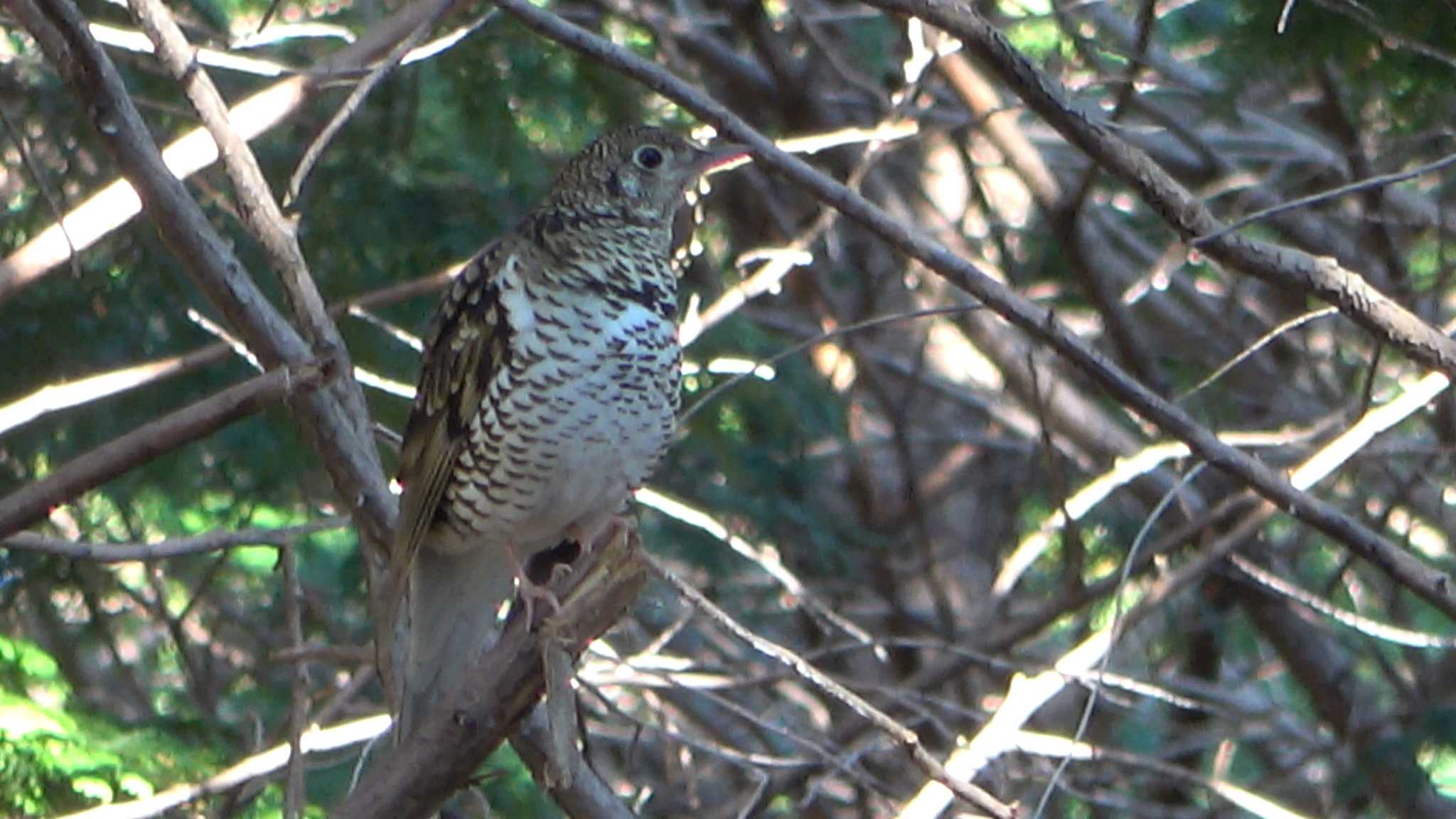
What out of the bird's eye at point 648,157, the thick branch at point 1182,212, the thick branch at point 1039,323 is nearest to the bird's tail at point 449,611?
the bird's eye at point 648,157

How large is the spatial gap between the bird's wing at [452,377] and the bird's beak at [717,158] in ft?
1.52

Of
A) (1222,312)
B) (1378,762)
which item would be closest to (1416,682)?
(1378,762)

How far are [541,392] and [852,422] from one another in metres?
3.44

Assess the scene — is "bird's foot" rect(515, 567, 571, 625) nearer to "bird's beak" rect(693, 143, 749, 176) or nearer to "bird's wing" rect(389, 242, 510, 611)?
"bird's wing" rect(389, 242, 510, 611)

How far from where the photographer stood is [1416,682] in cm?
581

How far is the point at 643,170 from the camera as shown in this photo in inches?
167

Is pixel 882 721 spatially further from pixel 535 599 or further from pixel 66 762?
pixel 66 762

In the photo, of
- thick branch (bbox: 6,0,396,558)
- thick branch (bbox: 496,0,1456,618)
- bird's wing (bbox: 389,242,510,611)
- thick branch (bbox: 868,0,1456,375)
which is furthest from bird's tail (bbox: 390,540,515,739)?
thick branch (bbox: 868,0,1456,375)

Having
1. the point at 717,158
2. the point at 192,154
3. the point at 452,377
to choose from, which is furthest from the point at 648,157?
the point at 192,154

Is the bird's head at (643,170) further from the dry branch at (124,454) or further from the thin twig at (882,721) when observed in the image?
the dry branch at (124,454)

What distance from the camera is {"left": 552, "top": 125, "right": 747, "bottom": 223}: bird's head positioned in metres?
4.23

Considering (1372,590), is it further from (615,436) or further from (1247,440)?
(615,436)

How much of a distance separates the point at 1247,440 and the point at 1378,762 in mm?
1345

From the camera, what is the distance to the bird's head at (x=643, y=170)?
4.23 m
